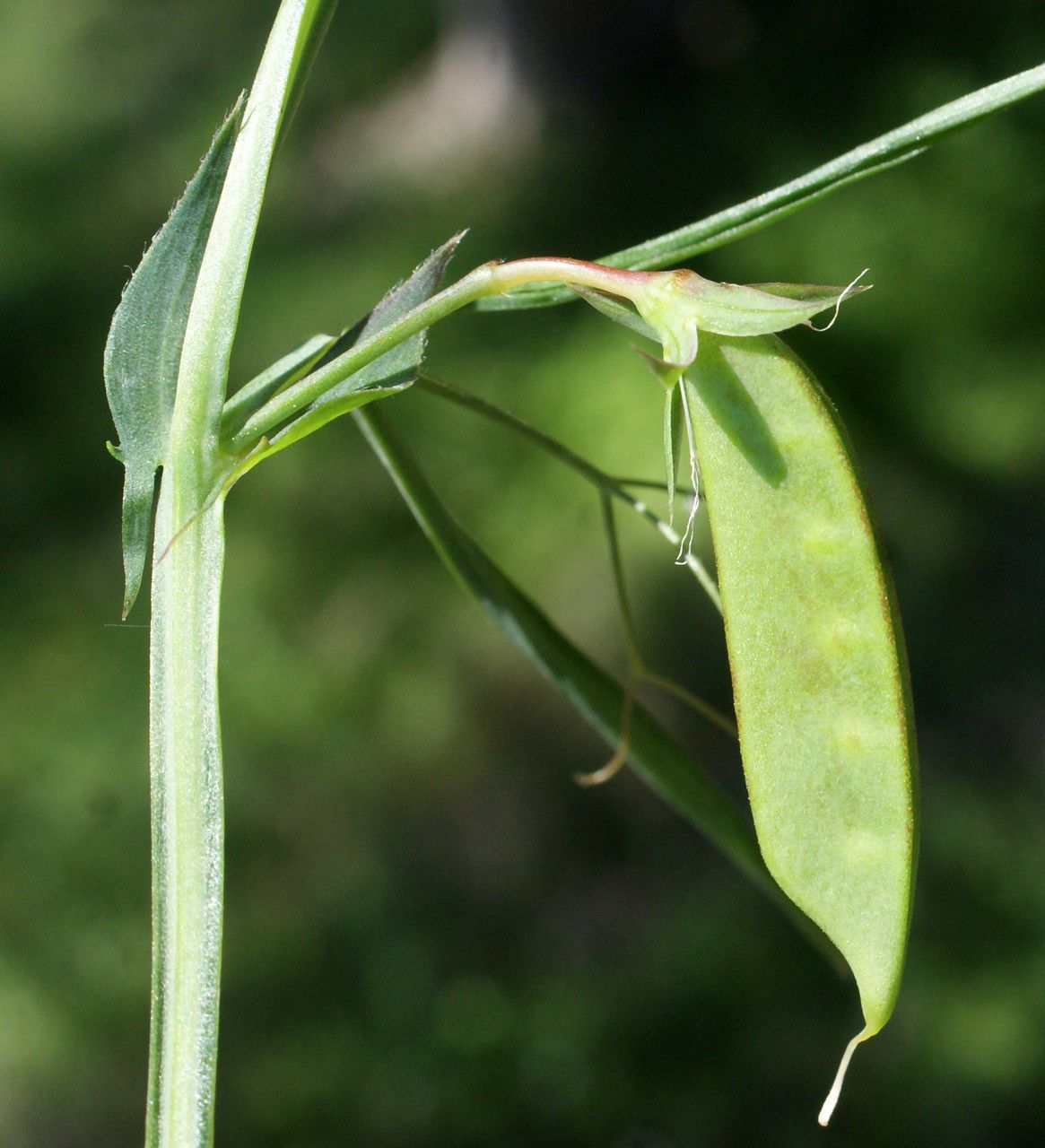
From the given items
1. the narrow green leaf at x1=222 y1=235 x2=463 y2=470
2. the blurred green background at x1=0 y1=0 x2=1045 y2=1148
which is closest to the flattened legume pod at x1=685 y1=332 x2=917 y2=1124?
the narrow green leaf at x1=222 y1=235 x2=463 y2=470

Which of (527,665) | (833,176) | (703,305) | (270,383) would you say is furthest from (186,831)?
(527,665)

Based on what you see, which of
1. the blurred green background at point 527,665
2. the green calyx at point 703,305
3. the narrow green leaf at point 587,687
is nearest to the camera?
the green calyx at point 703,305

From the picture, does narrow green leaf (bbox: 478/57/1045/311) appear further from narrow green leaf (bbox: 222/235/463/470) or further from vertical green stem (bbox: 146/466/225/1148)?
vertical green stem (bbox: 146/466/225/1148)

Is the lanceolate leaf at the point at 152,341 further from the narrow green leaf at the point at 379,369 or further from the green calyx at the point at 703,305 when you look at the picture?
the green calyx at the point at 703,305

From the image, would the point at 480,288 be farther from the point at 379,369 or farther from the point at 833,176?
the point at 833,176

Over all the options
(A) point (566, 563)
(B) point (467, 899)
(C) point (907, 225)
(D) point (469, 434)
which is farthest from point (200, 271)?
(C) point (907, 225)

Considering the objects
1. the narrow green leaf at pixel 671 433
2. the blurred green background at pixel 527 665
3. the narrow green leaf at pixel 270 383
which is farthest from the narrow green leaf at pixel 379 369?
the blurred green background at pixel 527 665
